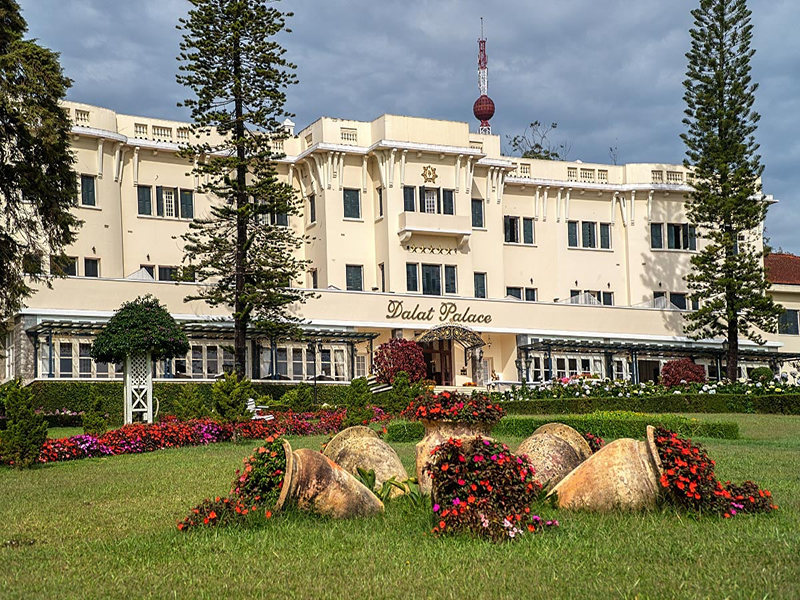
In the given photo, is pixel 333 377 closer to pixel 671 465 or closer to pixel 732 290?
pixel 732 290

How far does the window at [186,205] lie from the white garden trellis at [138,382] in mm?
15600

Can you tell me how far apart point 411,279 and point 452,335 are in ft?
11.1

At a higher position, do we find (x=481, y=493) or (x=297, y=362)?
(x=297, y=362)

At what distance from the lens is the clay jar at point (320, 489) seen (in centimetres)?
881

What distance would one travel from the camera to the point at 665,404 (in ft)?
86.9

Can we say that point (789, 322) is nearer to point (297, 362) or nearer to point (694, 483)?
point (297, 362)

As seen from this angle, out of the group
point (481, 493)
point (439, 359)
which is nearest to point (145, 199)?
point (439, 359)

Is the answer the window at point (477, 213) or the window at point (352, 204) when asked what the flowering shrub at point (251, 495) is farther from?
the window at point (477, 213)

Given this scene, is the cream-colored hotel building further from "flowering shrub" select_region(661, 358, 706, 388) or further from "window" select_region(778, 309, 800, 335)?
"flowering shrub" select_region(661, 358, 706, 388)

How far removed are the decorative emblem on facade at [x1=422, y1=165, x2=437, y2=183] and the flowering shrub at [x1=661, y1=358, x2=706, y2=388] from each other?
1069cm

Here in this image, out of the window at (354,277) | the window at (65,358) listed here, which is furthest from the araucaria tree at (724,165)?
the window at (65,358)

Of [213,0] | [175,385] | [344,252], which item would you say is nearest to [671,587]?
[175,385]

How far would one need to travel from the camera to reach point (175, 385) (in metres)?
28.2

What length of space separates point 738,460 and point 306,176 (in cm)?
2668
